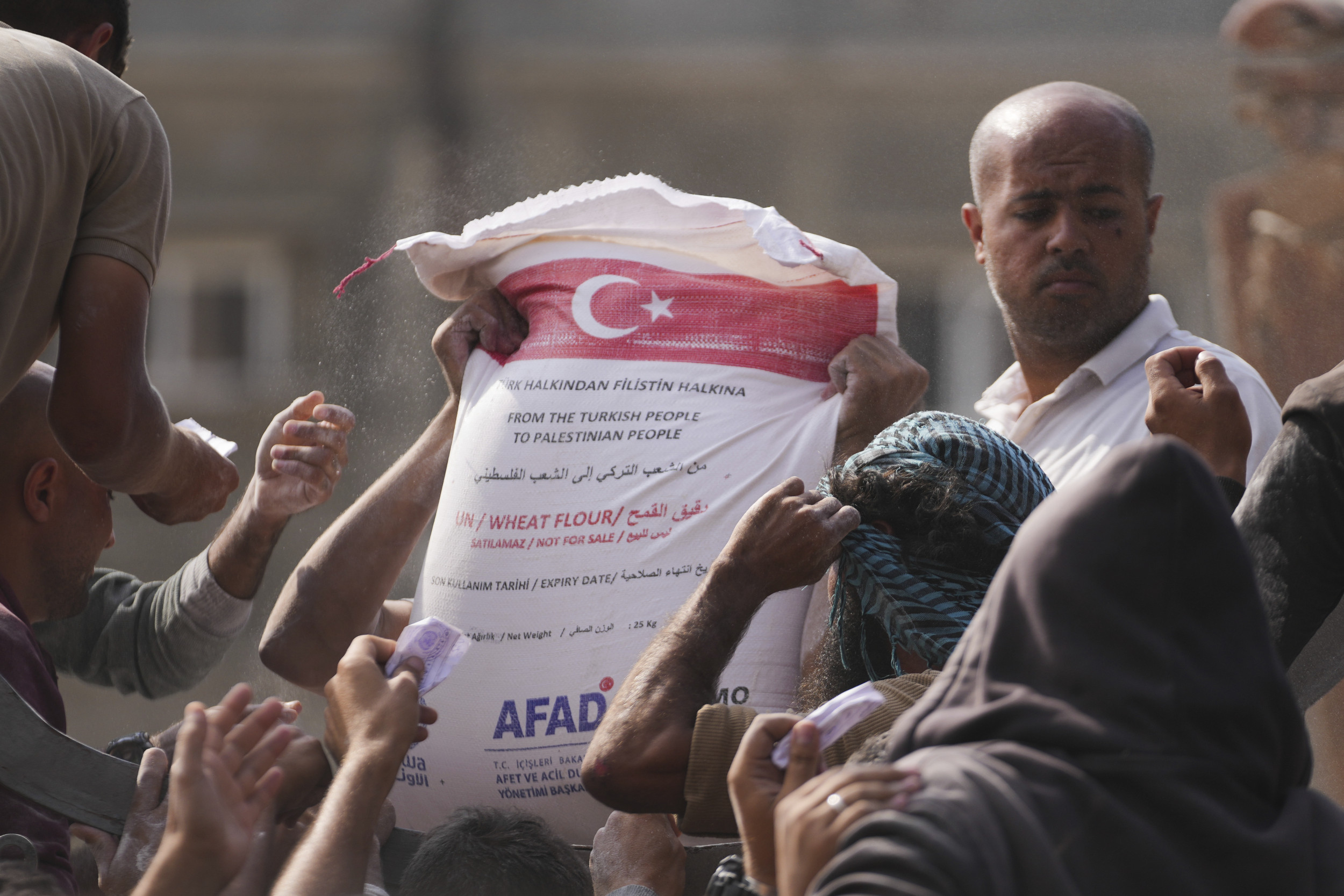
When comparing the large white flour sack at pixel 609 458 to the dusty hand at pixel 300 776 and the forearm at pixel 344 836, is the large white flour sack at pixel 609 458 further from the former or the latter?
the forearm at pixel 344 836

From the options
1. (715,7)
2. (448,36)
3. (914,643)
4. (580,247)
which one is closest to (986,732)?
(914,643)

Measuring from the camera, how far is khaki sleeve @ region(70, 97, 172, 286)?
1.82 m

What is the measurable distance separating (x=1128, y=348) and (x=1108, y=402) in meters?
0.12

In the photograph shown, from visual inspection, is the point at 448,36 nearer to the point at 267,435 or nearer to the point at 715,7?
the point at 715,7

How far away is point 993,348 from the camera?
3.49m

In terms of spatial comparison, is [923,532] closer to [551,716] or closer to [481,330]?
[551,716]

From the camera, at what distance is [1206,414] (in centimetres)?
182

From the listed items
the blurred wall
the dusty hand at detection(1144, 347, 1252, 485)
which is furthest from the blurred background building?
the dusty hand at detection(1144, 347, 1252, 485)

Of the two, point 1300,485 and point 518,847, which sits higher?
point 1300,485

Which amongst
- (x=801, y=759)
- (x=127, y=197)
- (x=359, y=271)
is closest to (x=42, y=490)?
(x=127, y=197)

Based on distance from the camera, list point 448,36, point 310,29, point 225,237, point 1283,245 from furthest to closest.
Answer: point 225,237, point 310,29, point 448,36, point 1283,245

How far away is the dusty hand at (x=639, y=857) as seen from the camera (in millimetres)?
1785

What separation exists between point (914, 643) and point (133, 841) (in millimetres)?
941

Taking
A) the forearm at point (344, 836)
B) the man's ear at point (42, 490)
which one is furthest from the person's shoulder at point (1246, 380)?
the man's ear at point (42, 490)
